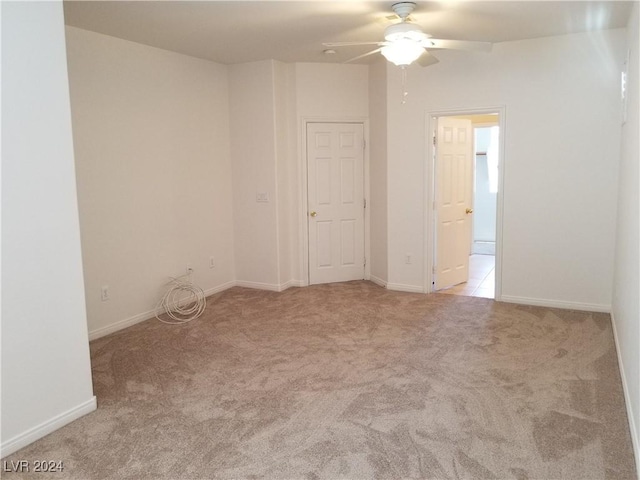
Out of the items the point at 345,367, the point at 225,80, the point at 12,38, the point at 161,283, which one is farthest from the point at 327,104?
the point at 12,38

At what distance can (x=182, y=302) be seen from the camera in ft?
16.8

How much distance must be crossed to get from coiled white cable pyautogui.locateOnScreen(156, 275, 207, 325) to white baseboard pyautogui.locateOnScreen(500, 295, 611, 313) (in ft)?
9.94

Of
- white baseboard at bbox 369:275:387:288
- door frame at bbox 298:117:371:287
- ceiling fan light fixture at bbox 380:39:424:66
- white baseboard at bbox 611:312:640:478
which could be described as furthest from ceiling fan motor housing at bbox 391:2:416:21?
white baseboard at bbox 369:275:387:288

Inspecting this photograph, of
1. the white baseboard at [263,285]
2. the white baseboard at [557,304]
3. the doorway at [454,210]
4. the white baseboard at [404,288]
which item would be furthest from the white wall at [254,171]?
the white baseboard at [557,304]

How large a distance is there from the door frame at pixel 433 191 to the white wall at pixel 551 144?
0.05m

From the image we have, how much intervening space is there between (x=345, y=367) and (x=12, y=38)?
271 centimetres

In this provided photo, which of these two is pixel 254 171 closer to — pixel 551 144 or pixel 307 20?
pixel 307 20

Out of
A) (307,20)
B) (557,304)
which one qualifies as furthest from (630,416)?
(307,20)

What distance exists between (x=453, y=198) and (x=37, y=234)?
4.25m

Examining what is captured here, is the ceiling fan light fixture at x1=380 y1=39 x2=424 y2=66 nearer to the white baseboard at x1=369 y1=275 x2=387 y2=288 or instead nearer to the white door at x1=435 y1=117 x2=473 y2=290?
the white door at x1=435 y1=117 x2=473 y2=290

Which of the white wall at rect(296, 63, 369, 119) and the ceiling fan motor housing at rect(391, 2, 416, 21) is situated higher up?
the ceiling fan motor housing at rect(391, 2, 416, 21)

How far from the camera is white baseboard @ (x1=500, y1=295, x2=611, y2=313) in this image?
181 inches

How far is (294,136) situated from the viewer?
5664 mm

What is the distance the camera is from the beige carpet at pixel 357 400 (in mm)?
2412
